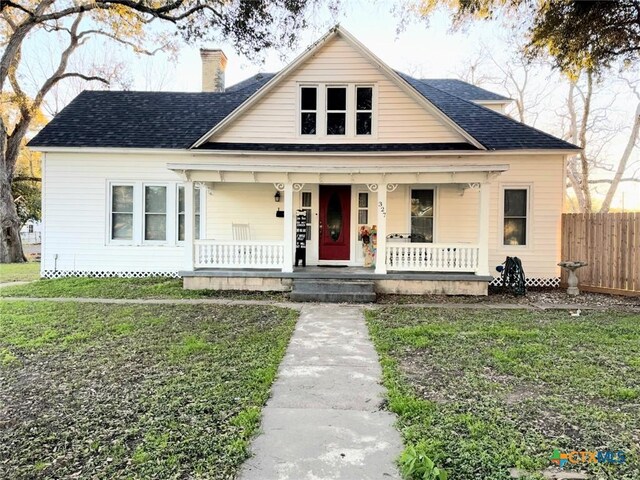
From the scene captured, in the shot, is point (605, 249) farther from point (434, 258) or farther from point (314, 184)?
point (314, 184)

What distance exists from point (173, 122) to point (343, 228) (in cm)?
618

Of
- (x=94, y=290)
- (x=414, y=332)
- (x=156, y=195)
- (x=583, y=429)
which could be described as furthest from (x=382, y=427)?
(x=156, y=195)

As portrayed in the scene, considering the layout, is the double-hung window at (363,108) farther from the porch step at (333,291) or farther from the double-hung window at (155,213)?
the double-hung window at (155,213)

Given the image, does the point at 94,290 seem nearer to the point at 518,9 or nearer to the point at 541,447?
the point at 541,447

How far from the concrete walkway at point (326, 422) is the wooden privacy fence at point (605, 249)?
7674 mm

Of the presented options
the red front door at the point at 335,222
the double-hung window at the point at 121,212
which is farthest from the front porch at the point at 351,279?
the double-hung window at the point at 121,212

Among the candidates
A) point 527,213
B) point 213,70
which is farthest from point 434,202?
point 213,70

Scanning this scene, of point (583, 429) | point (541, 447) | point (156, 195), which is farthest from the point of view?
point (156, 195)

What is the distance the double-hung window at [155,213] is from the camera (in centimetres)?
1198

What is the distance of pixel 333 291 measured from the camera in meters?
9.34

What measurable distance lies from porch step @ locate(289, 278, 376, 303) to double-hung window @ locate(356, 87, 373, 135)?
437cm

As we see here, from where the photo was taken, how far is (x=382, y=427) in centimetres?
333

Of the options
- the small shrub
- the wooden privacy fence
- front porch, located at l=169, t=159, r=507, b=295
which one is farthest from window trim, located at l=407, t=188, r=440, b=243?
the small shrub

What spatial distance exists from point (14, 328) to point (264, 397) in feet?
16.2
